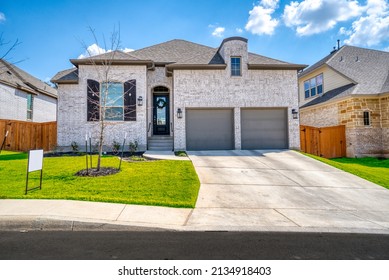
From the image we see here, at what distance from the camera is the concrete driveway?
16.1 ft

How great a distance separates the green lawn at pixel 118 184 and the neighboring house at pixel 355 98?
41.0 feet

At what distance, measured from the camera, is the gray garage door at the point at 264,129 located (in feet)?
46.6

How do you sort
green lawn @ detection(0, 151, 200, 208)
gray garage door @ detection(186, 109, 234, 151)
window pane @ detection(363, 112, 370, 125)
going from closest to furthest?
green lawn @ detection(0, 151, 200, 208), gray garage door @ detection(186, 109, 234, 151), window pane @ detection(363, 112, 370, 125)

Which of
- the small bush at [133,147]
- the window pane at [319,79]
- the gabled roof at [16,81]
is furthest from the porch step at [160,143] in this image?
the window pane at [319,79]

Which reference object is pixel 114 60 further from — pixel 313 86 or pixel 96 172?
pixel 313 86

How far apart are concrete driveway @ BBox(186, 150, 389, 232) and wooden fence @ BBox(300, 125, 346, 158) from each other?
16.5 feet

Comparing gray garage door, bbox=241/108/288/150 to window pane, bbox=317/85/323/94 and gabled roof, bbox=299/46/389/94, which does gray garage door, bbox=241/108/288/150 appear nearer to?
gabled roof, bbox=299/46/389/94

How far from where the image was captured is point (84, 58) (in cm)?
1326

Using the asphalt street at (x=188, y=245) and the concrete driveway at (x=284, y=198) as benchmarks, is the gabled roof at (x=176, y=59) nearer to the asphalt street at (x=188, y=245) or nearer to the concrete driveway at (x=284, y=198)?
the concrete driveway at (x=284, y=198)

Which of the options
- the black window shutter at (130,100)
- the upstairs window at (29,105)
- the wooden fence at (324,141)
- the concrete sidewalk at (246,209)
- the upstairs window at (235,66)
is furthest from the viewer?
the upstairs window at (29,105)

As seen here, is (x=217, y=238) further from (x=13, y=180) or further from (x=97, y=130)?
(x=97, y=130)

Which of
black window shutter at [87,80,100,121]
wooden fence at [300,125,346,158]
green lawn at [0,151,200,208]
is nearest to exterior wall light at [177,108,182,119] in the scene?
black window shutter at [87,80,100,121]

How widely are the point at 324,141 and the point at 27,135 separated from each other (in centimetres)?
1951
